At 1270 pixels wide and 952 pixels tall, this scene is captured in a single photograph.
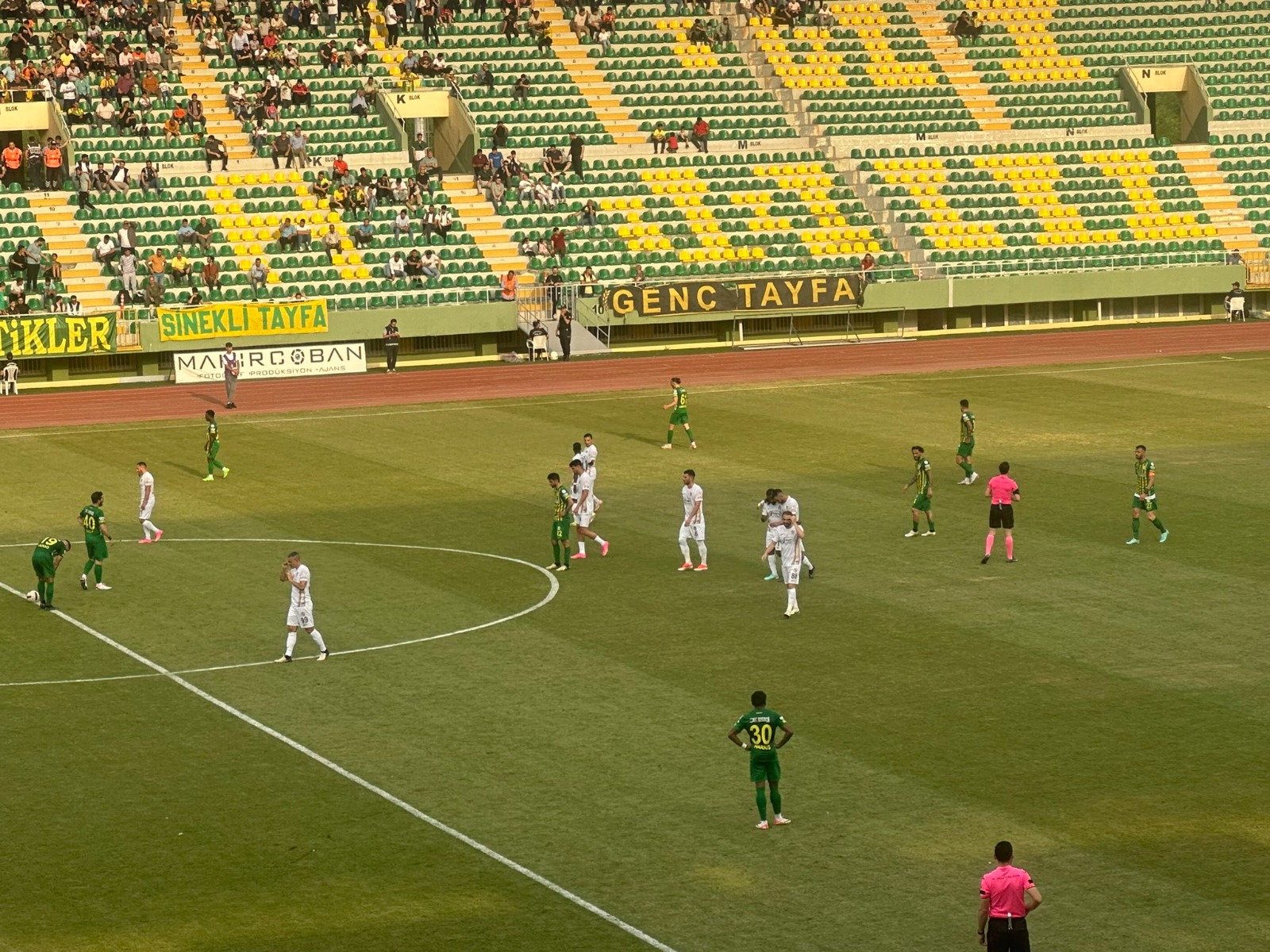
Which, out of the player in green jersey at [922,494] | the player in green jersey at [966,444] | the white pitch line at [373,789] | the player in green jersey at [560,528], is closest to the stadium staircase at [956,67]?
the player in green jersey at [966,444]

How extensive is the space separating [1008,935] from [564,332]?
148 feet

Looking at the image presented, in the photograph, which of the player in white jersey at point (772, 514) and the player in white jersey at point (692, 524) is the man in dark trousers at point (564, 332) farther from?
the player in white jersey at point (772, 514)

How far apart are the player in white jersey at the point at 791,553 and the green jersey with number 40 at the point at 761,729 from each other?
867 centimetres

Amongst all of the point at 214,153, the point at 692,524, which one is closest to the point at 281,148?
the point at 214,153

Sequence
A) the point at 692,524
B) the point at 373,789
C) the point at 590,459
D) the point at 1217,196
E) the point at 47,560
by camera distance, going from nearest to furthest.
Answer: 1. the point at 373,789
2. the point at 47,560
3. the point at 692,524
4. the point at 590,459
5. the point at 1217,196

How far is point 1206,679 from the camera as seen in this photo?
2538cm

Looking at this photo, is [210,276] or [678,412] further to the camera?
[210,276]

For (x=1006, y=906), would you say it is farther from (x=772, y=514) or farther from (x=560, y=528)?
(x=560, y=528)

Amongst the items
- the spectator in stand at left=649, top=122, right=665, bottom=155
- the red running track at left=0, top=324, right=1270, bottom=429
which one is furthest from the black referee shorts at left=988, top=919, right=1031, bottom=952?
the spectator in stand at left=649, top=122, right=665, bottom=155

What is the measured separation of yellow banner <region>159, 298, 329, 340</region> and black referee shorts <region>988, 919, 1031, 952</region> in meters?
44.1

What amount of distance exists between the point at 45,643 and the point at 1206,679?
15581 millimetres

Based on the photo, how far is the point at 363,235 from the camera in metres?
61.7

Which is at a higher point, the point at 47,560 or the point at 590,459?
the point at 590,459

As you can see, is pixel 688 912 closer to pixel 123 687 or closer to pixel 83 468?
pixel 123 687
